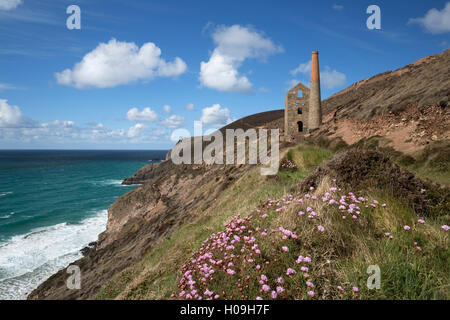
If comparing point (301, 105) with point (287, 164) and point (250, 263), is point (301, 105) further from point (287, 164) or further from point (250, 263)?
point (250, 263)

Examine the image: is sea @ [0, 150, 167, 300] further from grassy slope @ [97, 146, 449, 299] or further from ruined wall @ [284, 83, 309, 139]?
ruined wall @ [284, 83, 309, 139]

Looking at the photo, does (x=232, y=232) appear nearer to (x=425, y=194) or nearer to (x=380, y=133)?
(x=425, y=194)

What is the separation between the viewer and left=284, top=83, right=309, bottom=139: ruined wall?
2605 centimetres

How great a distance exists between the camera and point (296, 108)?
2612 cm

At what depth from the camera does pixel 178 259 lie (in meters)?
5.76

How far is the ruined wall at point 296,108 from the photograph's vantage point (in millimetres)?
26047

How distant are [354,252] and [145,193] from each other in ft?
93.8

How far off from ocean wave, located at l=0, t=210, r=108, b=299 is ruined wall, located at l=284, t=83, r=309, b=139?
2608 centimetres

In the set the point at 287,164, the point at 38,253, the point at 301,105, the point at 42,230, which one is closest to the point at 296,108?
the point at 301,105

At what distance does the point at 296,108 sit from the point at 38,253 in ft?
104

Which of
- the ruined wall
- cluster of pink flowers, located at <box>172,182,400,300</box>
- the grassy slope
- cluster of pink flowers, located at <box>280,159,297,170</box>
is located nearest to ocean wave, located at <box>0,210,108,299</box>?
cluster of pink flowers, located at <box>280,159,297,170</box>

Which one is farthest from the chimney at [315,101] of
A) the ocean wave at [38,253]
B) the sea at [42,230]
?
the sea at [42,230]
